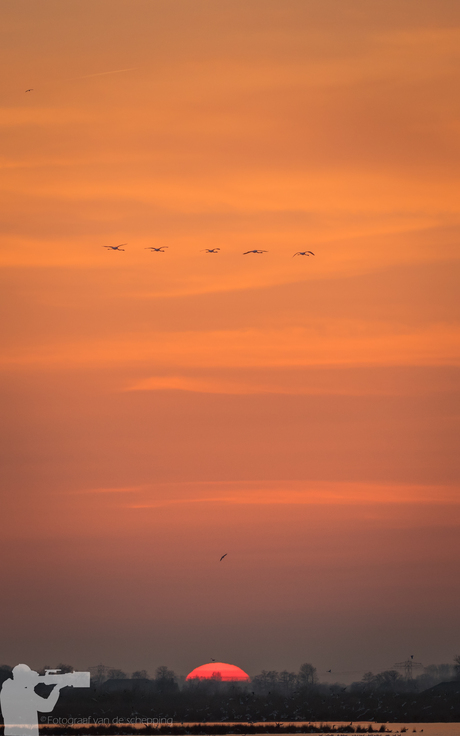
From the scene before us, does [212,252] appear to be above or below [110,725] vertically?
above

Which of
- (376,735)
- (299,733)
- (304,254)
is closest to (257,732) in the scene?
(299,733)

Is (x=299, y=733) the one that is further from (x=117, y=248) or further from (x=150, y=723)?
(x=117, y=248)

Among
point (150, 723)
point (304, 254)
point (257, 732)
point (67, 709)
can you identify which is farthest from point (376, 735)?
point (304, 254)

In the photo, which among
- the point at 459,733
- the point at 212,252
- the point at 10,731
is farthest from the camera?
the point at 459,733

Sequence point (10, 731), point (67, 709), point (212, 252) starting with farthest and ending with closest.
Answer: point (67, 709)
point (10, 731)
point (212, 252)

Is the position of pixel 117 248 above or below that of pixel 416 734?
above

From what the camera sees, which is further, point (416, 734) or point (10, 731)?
point (416, 734)

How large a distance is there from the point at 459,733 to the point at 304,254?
83.2 m

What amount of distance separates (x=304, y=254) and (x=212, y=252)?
10.9 metres

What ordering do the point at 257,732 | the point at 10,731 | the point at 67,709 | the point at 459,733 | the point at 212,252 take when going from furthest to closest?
the point at 67,709, the point at 257,732, the point at 459,733, the point at 10,731, the point at 212,252

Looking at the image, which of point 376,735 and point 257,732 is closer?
point 376,735

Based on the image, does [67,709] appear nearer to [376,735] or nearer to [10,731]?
[10,731]

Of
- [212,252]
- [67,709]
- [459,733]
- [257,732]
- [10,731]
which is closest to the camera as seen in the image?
[212,252]

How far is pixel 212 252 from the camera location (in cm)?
10706
